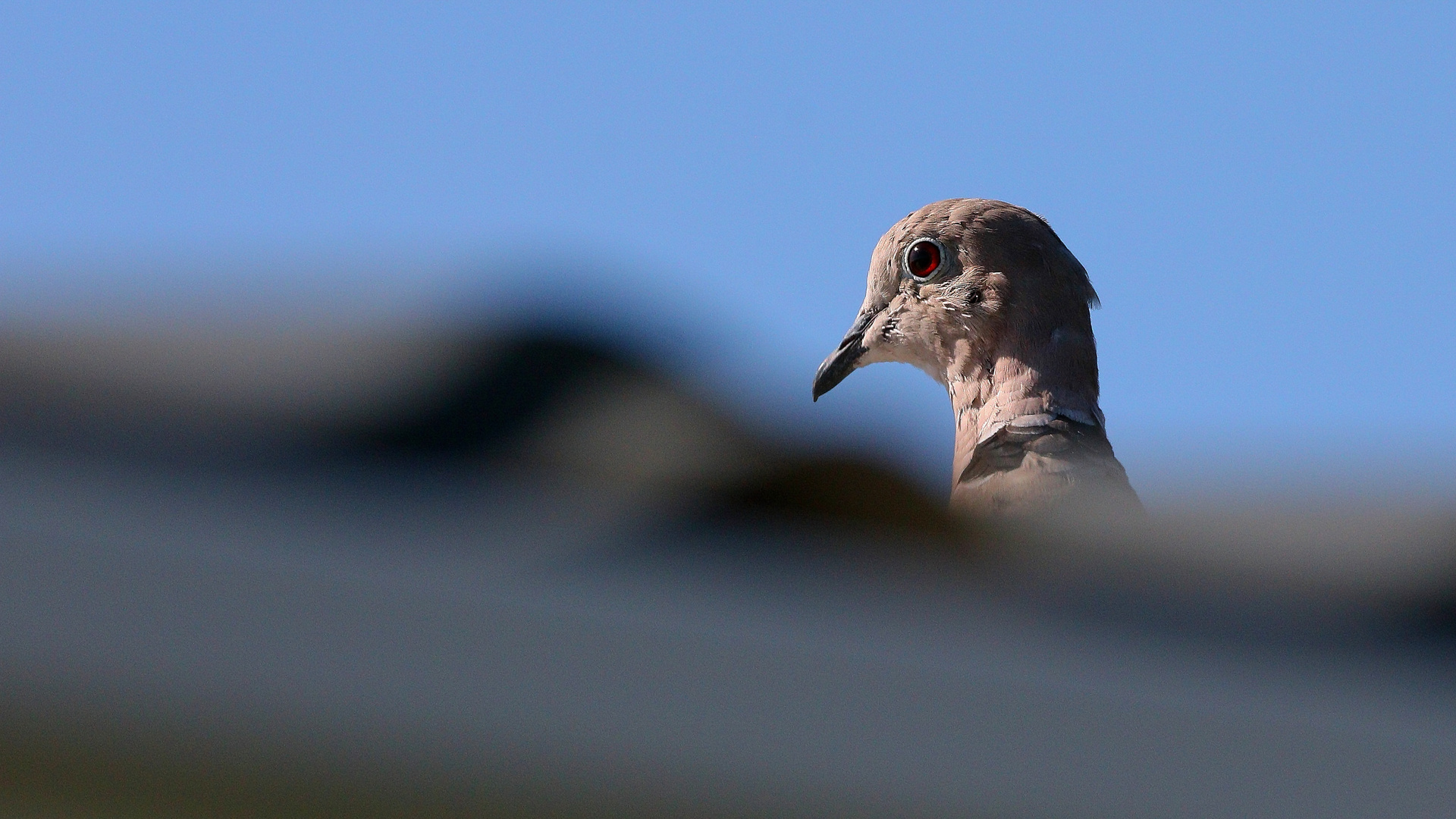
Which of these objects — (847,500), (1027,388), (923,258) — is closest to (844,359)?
(923,258)

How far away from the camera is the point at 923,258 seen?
4.95 m

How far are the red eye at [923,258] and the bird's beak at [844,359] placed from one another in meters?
0.27

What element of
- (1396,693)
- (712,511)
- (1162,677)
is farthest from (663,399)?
(1396,693)

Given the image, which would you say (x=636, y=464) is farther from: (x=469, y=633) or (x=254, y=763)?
(x=254, y=763)

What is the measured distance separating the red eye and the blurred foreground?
3127 millimetres

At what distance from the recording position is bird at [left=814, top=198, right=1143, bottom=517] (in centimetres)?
437

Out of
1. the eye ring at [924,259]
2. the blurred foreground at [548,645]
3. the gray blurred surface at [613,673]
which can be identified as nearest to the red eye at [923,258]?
the eye ring at [924,259]

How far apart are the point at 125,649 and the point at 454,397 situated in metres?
0.87

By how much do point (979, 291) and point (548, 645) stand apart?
378cm

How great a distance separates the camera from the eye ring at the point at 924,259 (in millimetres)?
4902

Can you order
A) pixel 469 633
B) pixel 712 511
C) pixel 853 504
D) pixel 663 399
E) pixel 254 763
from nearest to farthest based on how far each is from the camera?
pixel 254 763 → pixel 469 633 → pixel 712 511 → pixel 853 504 → pixel 663 399

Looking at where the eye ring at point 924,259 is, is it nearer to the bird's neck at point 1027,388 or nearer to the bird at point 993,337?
the bird at point 993,337

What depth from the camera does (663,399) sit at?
2139 millimetres

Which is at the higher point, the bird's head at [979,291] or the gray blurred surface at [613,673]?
the bird's head at [979,291]
